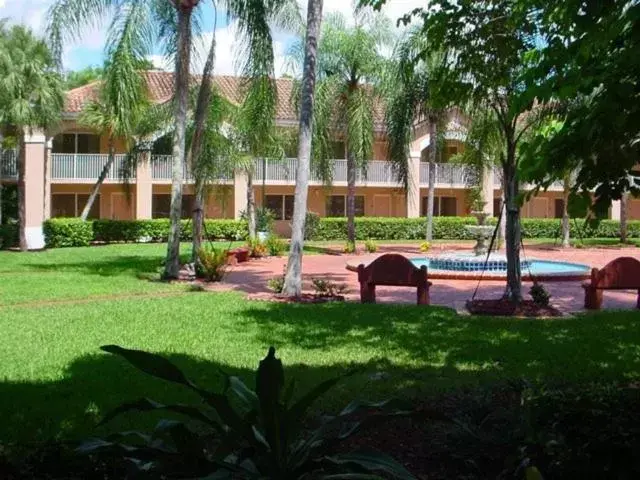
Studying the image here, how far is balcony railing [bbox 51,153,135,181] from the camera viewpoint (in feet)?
117

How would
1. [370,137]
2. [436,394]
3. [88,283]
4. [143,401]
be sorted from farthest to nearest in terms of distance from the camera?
[370,137], [88,283], [436,394], [143,401]

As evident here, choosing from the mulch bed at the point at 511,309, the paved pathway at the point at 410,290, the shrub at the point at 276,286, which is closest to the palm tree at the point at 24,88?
the paved pathway at the point at 410,290

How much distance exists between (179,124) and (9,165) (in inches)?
786

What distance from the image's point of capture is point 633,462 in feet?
12.4

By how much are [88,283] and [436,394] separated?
1149 centimetres

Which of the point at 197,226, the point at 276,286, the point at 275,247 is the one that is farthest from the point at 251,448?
the point at 275,247

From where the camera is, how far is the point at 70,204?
38.5 m

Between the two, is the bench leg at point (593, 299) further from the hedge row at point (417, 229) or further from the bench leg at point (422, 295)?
the hedge row at point (417, 229)

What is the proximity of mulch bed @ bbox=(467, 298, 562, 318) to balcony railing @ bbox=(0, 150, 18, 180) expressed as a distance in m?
26.8

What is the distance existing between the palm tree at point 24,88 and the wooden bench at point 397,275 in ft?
58.6

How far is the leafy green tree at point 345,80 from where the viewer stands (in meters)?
26.5

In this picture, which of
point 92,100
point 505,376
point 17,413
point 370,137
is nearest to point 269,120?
point 370,137

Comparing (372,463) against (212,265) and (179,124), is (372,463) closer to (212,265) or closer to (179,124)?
(212,265)

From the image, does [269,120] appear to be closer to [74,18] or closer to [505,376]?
[74,18]
